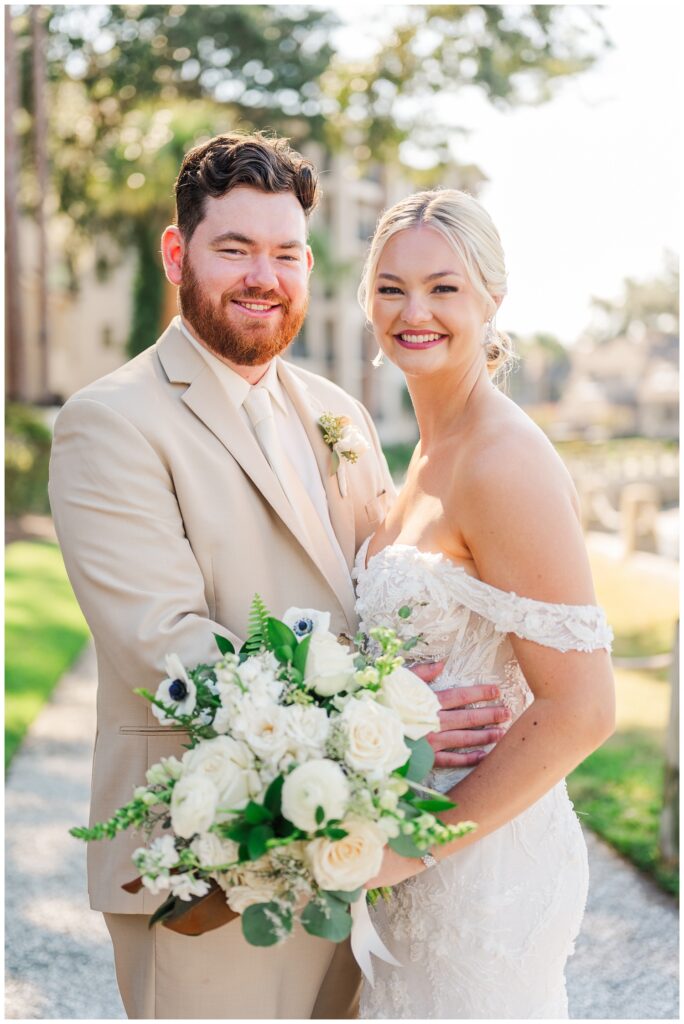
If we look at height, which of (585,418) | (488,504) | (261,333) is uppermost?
(261,333)

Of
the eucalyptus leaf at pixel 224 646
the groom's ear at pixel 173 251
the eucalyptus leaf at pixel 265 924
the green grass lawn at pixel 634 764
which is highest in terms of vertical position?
the groom's ear at pixel 173 251

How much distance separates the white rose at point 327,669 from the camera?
2.29 meters

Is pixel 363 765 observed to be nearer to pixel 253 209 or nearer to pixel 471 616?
pixel 471 616

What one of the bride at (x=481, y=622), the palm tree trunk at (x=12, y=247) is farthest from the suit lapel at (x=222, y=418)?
the palm tree trunk at (x=12, y=247)

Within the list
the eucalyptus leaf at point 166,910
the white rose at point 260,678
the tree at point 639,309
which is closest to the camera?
the white rose at point 260,678

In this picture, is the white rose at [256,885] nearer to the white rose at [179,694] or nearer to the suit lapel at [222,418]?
the white rose at [179,694]

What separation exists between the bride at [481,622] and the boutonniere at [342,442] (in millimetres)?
307

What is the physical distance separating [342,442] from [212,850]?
1.60 m

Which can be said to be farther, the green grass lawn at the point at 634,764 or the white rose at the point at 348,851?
the green grass lawn at the point at 634,764

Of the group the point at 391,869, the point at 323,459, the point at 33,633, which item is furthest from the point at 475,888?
the point at 33,633

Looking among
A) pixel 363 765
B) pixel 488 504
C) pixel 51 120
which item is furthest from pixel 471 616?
pixel 51 120

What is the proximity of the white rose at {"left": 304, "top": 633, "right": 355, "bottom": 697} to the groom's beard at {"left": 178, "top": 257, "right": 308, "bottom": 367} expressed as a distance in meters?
1.21

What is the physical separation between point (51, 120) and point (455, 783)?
1125 inches

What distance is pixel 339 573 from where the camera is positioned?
320 centimetres
